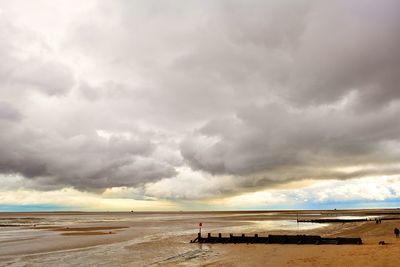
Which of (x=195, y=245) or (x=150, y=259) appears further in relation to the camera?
(x=195, y=245)

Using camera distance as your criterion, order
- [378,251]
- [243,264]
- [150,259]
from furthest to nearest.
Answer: [150,259]
[378,251]
[243,264]

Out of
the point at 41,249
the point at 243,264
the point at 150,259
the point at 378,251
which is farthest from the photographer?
the point at 41,249

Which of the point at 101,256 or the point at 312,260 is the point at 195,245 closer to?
the point at 101,256

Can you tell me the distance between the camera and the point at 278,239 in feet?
133

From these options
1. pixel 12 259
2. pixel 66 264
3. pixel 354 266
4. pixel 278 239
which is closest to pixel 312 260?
pixel 354 266

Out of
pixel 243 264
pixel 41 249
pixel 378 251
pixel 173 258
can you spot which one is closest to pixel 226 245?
pixel 173 258

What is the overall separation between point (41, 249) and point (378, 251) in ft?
110

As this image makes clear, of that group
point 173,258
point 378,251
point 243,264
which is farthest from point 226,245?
point 378,251

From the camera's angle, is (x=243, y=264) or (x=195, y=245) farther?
(x=195, y=245)

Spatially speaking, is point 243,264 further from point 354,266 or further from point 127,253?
point 127,253

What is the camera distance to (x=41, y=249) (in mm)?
40344

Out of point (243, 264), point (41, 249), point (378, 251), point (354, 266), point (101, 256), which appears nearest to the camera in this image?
point (354, 266)

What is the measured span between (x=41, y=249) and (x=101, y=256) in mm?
10418

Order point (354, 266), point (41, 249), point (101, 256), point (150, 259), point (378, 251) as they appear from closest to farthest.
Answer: point (354, 266)
point (378, 251)
point (150, 259)
point (101, 256)
point (41, 249)
